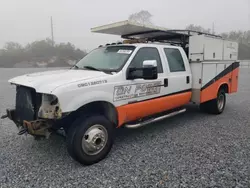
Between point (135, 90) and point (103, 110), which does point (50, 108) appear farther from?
point (135, 90)

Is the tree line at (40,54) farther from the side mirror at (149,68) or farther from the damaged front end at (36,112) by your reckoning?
the side mirror at (149,68)

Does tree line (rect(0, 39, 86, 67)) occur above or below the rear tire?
above

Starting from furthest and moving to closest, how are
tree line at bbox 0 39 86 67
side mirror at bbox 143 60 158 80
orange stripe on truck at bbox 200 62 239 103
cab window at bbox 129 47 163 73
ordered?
tree line at bbox 0 39 86 67
orange stripe on truck at bbox 200 62 239 103
cab window at bbox 129 47 163 73
side mirror at bbox 143 60 158 80

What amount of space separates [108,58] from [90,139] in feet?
5.63

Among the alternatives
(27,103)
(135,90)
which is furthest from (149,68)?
(27,103)

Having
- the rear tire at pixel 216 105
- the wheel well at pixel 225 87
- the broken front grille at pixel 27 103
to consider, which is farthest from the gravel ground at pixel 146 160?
the wheel well at pixel 225 87

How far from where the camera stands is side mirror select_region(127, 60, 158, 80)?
3.49m

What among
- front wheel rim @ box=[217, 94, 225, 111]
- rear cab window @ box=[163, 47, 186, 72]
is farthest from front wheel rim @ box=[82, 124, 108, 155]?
front wheel rim @ box=[217, 94, 225, 111]

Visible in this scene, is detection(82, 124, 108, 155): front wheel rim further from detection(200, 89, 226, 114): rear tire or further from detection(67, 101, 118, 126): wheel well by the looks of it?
detection(200, 89, 226, 114): rear tire

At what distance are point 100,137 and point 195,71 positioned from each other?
3.20m

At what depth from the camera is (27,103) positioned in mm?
3393

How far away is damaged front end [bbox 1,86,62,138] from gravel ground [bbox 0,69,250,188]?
1.75ft

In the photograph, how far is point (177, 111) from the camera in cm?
516

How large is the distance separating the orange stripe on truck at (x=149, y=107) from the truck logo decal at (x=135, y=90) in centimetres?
16
